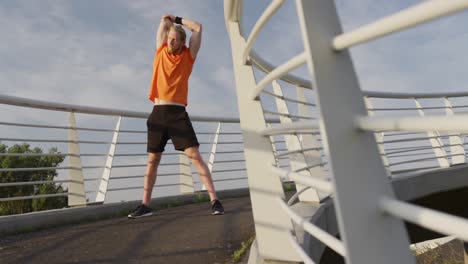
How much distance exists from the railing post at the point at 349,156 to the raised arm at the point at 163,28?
357 centimetres

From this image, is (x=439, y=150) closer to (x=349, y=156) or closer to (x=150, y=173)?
(x=150, y=173)

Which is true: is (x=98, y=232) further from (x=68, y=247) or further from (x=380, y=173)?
(x=380, y=173)

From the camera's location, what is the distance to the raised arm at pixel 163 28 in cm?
433

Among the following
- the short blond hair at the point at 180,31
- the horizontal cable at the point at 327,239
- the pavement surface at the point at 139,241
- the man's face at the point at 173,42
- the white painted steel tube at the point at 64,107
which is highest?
the short blond hair at the point at 180,31

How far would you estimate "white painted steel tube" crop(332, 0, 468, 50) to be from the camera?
25.6 inches

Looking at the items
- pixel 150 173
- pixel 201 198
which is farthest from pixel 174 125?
pixel 201 198

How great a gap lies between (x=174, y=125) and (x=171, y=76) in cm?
50

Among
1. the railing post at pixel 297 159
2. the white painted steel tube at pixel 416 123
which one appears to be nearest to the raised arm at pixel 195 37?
the railing post at pixel 297 159

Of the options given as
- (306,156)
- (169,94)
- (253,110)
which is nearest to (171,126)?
(169,94)

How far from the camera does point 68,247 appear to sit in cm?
343

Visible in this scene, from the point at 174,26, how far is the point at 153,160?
1.39 meters

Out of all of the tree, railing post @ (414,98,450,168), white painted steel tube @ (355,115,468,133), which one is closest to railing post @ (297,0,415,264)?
white painted steel tube @ (355,115,468,133)

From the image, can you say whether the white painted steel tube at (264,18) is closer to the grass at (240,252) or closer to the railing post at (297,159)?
the grass at (240,252)

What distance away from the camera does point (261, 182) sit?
2203mm
